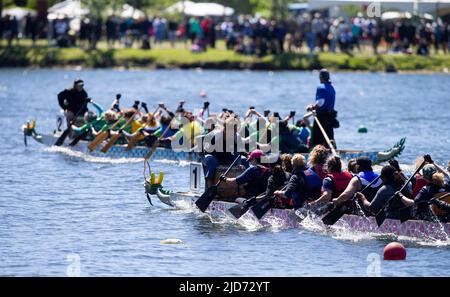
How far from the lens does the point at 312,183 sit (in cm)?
2264

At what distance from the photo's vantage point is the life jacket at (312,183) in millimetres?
22641

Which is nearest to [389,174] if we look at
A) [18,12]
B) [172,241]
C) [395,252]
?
[395,252]

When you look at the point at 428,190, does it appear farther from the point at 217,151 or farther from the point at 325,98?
the point at 325,98

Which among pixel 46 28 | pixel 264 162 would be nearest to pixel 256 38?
pixel 46 28

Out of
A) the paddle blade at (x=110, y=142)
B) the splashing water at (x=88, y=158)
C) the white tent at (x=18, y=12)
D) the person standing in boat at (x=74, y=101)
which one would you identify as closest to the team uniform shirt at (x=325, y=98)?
the splashing water at (x=88, y=158)

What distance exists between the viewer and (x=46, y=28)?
232 ft

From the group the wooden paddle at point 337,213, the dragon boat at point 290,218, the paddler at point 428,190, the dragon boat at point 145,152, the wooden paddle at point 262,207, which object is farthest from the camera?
the dragon boat at point 145,152

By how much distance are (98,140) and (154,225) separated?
9.02m

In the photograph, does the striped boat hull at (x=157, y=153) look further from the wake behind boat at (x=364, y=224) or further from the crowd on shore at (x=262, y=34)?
the crowd on shore at (x=262, y=34)

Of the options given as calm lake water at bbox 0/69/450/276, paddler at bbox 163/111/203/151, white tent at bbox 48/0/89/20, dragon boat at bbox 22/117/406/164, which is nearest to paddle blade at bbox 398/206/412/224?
calm lake water at bbox 0/69/450/276

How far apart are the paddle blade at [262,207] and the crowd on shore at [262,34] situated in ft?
129
